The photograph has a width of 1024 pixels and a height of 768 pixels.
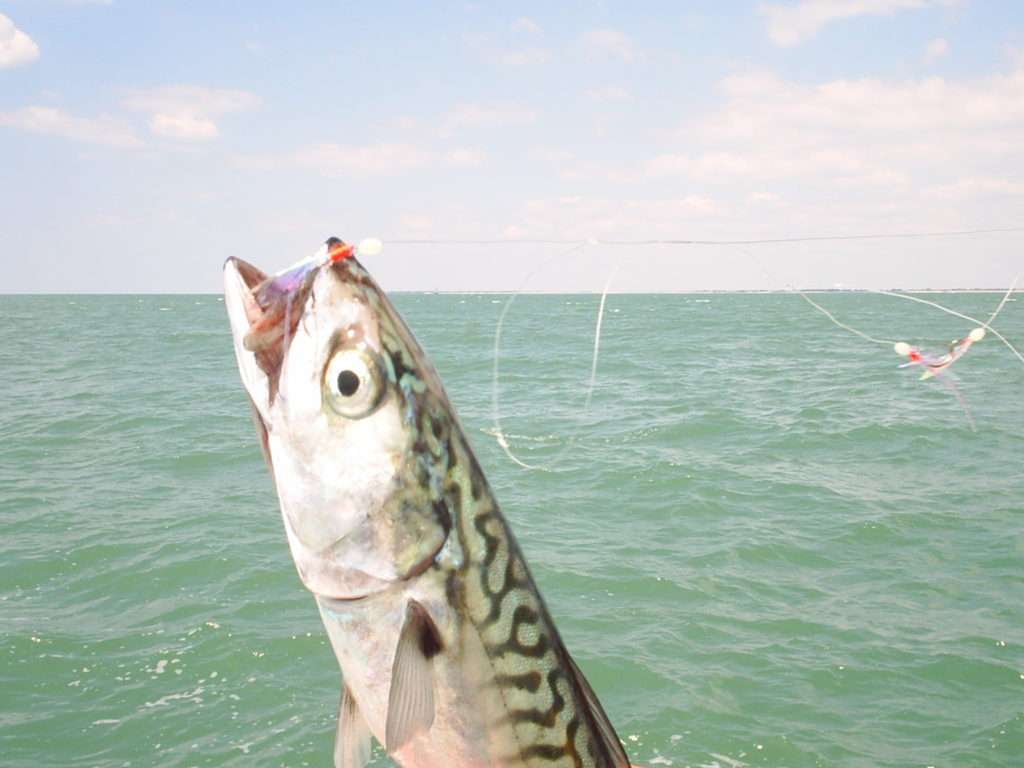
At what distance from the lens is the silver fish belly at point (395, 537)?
7.52 feet

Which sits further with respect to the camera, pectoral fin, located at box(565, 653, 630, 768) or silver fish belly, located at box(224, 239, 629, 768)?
pectoral fin, located at box(565, 653, 630, 768)

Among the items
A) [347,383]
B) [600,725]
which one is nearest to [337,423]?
[347,383]

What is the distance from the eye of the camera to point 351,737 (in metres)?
2.59

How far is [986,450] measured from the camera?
16.5 meters

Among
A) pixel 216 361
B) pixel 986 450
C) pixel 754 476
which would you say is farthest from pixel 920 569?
pixel 216 361

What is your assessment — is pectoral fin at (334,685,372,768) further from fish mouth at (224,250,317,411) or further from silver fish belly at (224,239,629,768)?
fish mouth at (224,250,317,411)

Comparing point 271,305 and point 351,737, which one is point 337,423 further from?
point 351,737

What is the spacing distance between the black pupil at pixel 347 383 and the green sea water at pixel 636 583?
5.05 metres

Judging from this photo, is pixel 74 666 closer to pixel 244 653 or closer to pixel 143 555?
pixel 244 653

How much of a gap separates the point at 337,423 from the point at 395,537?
343mm

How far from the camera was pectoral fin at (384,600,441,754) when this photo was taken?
2316 mm

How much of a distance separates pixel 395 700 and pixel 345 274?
115 centimetres

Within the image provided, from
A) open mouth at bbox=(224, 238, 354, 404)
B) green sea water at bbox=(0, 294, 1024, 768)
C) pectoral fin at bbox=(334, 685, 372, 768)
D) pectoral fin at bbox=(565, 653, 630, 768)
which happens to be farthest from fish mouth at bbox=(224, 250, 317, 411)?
green sea water at bbox=(0, 294, 1024, 768)

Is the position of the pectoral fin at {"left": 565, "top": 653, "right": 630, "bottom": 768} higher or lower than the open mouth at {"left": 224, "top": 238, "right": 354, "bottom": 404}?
lower
